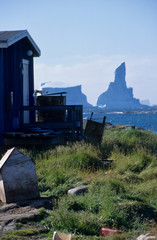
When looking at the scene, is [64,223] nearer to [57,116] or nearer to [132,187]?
[132,187]

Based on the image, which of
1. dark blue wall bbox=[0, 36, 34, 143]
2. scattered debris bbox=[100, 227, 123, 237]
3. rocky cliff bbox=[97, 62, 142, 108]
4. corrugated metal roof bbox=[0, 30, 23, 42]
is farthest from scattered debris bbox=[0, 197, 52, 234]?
rocky cliff bbox=[97, 62, 142, 108]

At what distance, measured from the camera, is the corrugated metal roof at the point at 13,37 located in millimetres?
12891

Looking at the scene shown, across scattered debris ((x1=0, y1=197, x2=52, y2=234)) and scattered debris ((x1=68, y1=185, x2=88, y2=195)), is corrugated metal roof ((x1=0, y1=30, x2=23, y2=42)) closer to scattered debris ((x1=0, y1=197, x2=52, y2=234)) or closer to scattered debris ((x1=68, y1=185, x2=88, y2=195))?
scattered debris ((x1=68, y1=185, x2=88, y2=195))

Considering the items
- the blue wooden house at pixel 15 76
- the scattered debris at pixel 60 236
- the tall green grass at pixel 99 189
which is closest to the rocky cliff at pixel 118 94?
the blue wooden house at pixel 15 76

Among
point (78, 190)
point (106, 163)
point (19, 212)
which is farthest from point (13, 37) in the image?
point (19, 212)

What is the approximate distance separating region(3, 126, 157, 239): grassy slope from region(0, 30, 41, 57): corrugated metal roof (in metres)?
4.04

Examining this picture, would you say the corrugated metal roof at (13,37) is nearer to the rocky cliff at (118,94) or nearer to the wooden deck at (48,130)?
the wooden deck at (48,130)

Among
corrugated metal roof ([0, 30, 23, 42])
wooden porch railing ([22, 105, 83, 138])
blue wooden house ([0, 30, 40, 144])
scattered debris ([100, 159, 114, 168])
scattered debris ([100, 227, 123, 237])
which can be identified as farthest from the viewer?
wooden porch railing ([22, 105, 83, 138])

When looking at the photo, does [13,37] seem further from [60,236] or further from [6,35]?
[60,236]

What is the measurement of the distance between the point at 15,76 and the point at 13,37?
5.33 ft

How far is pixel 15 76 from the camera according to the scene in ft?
47.3

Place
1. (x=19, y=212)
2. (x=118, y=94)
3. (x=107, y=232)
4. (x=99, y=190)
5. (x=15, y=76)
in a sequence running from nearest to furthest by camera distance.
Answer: (x=107, y=232) < (x=19, y=212) < (x=99, y=190) < (x=15, y=76) < (x=118, y=94)

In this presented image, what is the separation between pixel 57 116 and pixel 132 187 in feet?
25.4

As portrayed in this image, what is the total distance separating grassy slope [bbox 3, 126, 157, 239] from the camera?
5422 mm
